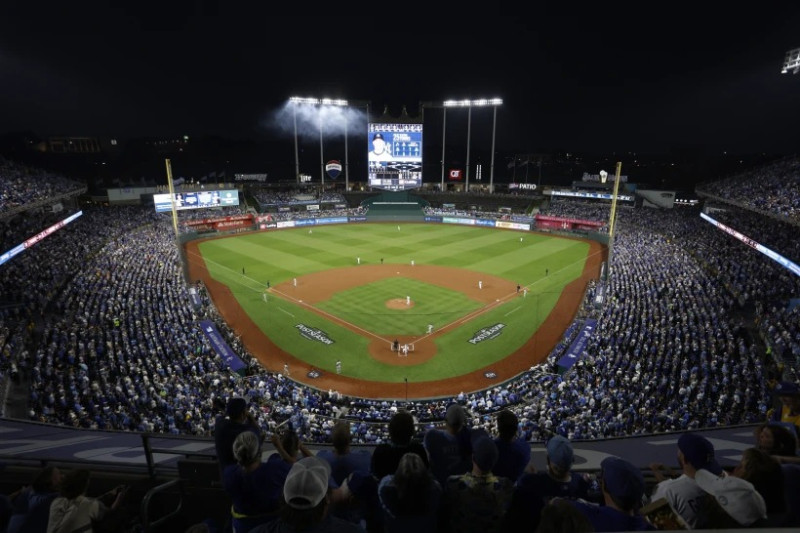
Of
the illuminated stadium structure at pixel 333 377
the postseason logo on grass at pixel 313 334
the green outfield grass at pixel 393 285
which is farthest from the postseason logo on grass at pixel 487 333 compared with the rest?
the postseason logo on grass at pixel 313 334

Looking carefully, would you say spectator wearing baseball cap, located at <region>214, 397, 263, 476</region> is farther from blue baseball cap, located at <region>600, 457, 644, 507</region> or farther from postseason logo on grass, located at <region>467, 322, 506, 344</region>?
postseason logo on grass, located at <region>467, 322, 506, 344</region>

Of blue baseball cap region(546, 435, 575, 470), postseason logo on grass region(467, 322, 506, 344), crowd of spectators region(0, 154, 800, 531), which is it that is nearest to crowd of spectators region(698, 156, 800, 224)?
crowd of spectators region(0, 154, 800, 531)

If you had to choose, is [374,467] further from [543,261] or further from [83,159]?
[83,159]

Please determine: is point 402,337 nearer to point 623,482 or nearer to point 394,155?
point 623,482

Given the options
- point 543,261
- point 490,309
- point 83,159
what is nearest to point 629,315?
point 490,309

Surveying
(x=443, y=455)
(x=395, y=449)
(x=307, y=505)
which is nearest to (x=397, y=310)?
(x=443, y=455)
